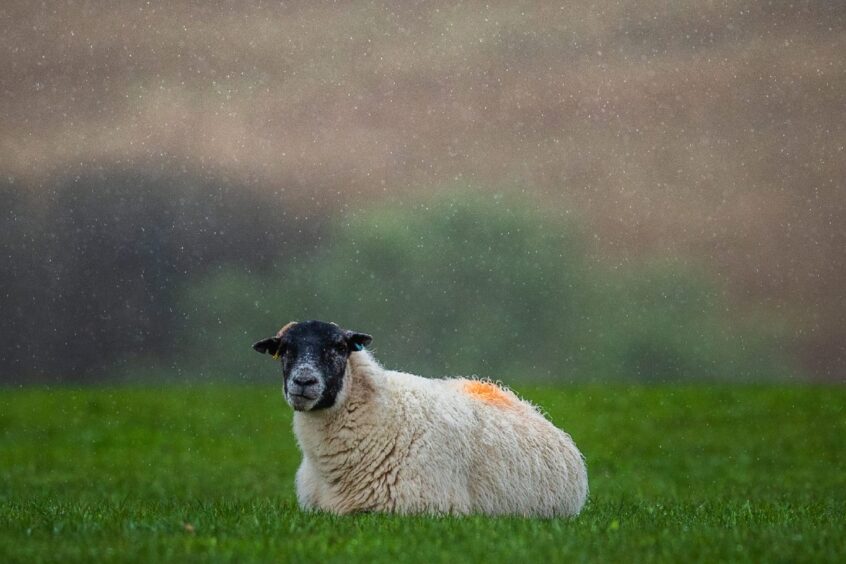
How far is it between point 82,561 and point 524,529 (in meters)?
3.91

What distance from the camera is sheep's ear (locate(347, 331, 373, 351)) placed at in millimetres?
12234

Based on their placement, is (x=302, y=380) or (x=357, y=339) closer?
(x=302, y=380)

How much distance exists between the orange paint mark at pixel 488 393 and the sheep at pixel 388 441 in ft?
1.55

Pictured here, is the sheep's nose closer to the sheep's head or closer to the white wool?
the sheep's head

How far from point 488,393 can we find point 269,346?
3047mm

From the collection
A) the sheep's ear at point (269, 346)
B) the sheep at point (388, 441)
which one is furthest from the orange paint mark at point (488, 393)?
the sheep's ear at point (269, 346)

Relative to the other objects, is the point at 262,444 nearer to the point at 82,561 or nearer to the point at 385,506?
the point at 385,506

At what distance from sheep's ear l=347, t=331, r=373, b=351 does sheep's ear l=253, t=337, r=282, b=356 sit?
2.50ft

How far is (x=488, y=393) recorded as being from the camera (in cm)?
1388

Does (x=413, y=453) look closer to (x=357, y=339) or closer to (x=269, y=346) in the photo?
(x=357, y=339)

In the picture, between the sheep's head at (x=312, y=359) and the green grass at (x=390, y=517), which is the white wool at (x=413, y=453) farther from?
the green grass at (x=390, y=517)

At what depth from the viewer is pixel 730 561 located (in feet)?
28.1

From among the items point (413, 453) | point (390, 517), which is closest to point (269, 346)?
point (413, 453)

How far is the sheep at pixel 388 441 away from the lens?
11781 mm
